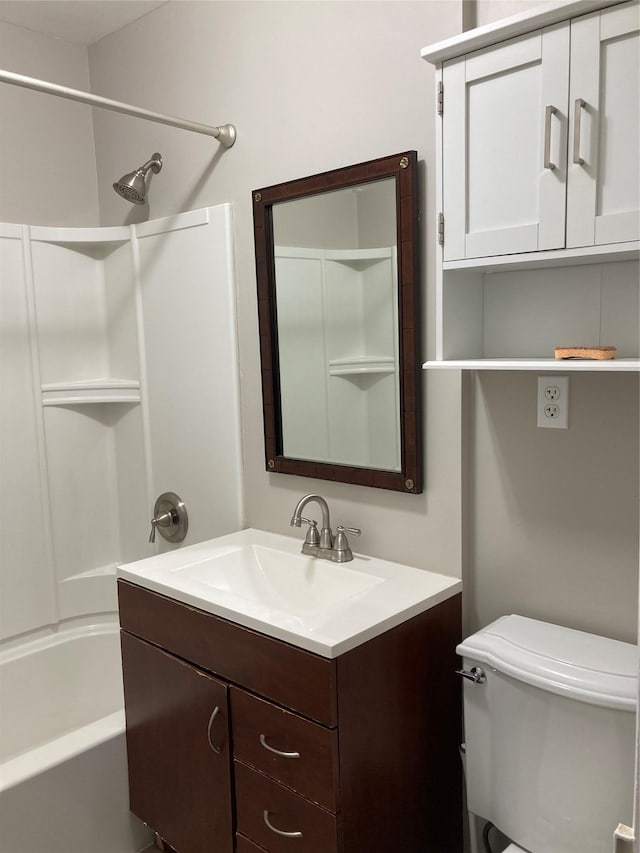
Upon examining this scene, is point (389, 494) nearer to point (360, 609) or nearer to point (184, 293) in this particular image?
point (360, 609)

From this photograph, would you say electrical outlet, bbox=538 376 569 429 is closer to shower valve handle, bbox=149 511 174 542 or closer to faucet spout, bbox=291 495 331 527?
faucet spout, bbox=291 495 331 527

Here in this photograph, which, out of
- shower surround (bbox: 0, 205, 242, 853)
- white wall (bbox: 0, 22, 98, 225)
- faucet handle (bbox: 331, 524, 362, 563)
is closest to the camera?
faucet handle (bbox: 331, 524, 362, 563)

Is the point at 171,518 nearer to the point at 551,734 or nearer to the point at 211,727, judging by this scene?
the point at 211,727

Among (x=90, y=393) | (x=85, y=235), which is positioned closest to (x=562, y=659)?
(x=90, y=393)

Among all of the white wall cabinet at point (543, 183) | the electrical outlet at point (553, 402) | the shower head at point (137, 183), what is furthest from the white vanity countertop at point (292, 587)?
the shower head at point (137, 183)

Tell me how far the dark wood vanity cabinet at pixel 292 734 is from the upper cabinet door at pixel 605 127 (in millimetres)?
886

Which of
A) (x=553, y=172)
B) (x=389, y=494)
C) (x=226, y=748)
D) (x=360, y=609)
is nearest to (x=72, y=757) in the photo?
(x=226, y=748)

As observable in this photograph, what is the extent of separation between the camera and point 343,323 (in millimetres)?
1838

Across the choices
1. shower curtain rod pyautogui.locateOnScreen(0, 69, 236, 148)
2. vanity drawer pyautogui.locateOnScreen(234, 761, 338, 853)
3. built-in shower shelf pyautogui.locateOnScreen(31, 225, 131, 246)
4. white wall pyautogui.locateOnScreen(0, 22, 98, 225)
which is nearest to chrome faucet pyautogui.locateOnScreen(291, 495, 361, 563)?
vanity drawer pyautogui.locateOnScreen(234, 761, 338, 853)

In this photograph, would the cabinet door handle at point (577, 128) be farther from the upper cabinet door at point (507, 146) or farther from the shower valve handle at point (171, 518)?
the shower valve handle at point (171, 518)

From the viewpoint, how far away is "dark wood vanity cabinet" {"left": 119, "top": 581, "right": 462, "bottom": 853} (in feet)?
4.60

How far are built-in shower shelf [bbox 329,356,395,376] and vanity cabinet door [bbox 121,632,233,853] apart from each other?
0.82 metres

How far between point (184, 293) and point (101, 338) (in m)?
0.54

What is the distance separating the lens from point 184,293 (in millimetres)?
2246
